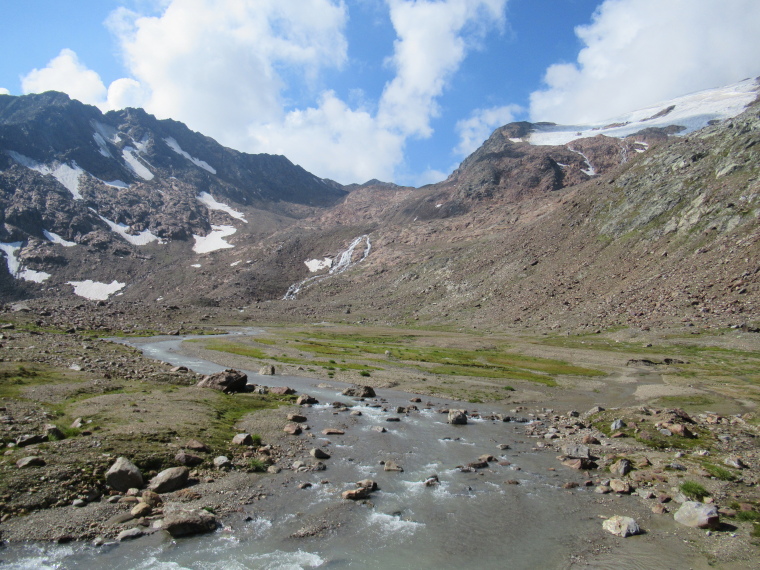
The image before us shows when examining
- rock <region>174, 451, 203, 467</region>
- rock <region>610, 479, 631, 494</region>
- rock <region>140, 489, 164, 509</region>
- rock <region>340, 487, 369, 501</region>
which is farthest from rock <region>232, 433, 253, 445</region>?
rock <region>610, 479, 631, 494</region>

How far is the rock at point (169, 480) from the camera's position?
16.2 m

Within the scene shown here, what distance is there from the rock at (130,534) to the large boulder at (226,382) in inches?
928

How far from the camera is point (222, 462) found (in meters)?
19.0

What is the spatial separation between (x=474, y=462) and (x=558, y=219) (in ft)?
448

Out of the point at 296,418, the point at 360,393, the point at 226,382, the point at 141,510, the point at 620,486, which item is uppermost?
the point at 141,510

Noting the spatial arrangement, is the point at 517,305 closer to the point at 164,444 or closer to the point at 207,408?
the point at 207,408

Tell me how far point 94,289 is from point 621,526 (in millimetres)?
230877

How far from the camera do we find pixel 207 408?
29.0 metres

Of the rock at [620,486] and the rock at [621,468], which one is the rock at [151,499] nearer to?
the rock at [620,486]

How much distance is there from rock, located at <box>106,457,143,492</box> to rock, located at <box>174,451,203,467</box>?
6.94ft

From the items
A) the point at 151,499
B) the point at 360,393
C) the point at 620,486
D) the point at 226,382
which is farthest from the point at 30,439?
the point at 620,486

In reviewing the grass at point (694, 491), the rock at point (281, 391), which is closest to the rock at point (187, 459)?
the rock at point (281, 391)

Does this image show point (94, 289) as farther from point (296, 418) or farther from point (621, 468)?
point (621, 468)

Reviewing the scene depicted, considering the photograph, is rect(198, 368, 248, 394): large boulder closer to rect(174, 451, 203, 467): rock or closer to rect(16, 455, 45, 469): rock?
rect(174, 451, 203, 467): rock
